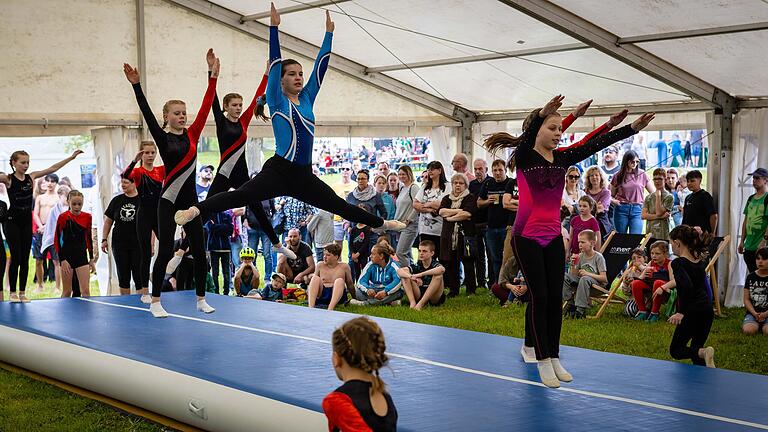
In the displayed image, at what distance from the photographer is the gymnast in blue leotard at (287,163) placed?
5352mm

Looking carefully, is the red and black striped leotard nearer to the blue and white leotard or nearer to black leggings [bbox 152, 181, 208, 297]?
the blue and white leotard

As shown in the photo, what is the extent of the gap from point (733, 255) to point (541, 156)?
19.7 feet

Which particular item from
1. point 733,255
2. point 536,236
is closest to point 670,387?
point 536,236

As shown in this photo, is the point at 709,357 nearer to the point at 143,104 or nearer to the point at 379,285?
the point at 143,104

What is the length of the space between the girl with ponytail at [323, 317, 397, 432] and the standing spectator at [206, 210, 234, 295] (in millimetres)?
7909

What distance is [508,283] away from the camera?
9500 millimetres

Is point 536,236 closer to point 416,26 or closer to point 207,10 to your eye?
point 416,26

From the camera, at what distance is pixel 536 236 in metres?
4.82

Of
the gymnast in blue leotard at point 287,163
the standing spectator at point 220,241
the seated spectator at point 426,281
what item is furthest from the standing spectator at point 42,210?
the gymnast in blue leotard at point 287,163

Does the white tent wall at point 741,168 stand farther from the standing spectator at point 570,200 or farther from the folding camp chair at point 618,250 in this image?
the standing spectator at point 570,200

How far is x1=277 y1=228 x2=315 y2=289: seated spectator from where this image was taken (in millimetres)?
10383

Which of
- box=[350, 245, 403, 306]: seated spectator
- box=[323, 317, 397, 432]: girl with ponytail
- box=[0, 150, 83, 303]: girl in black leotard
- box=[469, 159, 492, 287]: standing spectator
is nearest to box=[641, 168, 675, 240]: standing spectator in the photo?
box=[469, 159, 492, 287]: standing spectator

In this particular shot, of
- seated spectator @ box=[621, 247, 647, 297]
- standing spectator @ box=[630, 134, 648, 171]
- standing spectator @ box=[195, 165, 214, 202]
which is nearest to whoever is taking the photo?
seated spectator @ box=[621, 247, 647, 297]

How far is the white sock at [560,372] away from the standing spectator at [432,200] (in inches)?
204
